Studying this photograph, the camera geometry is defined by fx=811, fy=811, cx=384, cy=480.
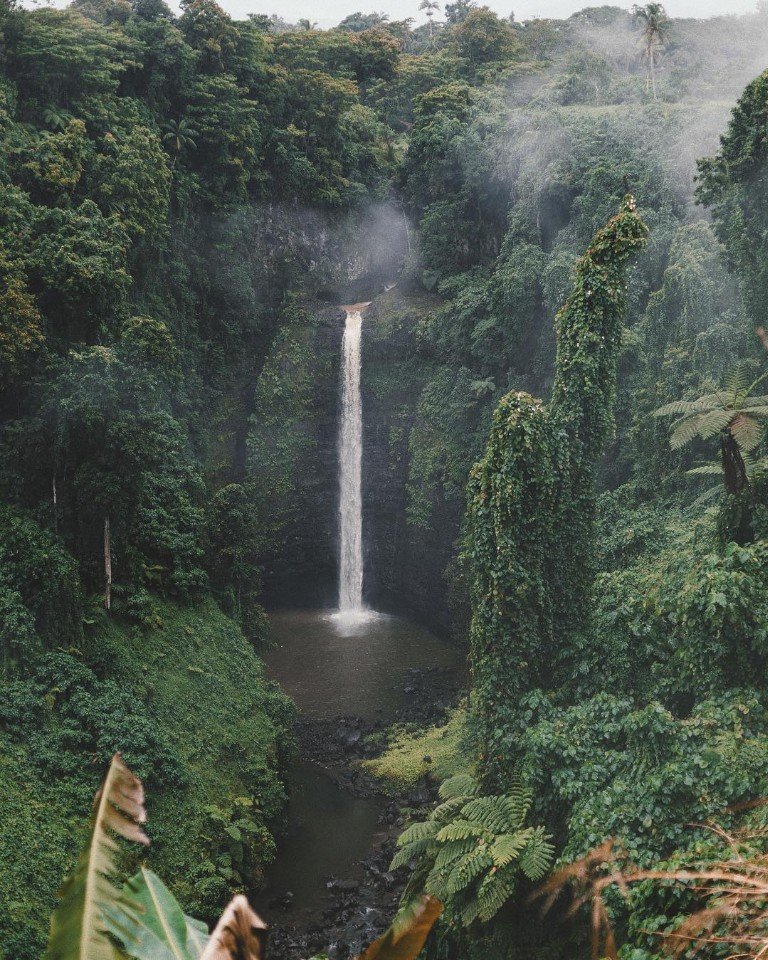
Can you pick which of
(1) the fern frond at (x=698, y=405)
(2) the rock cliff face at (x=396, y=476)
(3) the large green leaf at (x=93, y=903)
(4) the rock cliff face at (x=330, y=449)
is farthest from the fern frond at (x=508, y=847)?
(4) the rock cliff face at (x=330, y=449)

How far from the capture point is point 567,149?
23359mm

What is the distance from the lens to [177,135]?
23.0 m

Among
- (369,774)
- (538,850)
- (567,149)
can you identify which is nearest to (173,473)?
(369,774)

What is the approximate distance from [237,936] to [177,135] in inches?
950

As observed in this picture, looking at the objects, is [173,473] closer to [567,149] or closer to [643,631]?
[643,631]

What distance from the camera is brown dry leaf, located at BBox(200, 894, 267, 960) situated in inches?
84.3

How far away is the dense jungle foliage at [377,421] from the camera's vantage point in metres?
11.1

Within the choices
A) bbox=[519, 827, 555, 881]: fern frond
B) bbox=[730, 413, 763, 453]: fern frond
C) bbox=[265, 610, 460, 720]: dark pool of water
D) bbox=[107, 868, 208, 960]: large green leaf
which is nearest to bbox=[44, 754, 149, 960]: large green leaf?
bbox=[107, 868, 208, 960]: large green leaf

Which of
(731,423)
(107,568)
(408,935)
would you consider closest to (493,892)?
(731,423)

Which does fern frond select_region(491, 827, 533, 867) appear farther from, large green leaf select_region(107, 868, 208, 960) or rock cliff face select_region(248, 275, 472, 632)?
rock cliff face select_region(248, 275, 472, 632)

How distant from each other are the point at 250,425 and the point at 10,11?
13.0m

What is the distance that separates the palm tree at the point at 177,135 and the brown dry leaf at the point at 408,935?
2387 cm

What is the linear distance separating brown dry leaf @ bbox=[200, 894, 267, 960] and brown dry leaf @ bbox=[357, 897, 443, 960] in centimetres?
32

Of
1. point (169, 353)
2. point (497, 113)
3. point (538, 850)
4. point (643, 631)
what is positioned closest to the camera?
point (538, 850)
